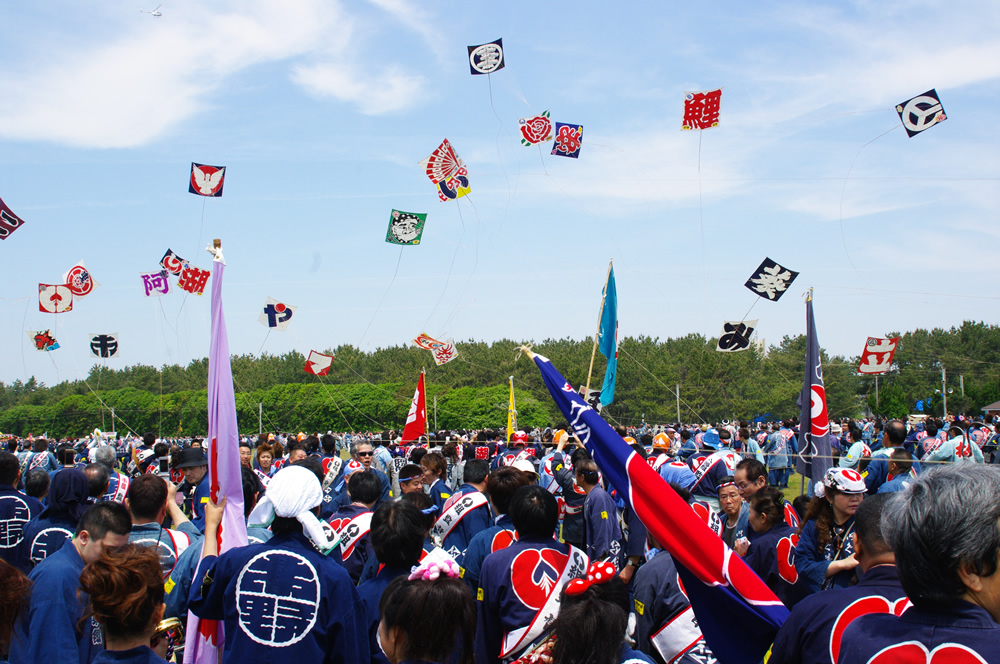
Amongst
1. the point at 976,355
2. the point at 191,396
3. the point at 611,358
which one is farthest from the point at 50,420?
the point at 976,355

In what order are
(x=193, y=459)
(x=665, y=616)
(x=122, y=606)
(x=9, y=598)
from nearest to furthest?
(x=9, y=598)
(x=122, y=606)
(x=665, y=616)
(x=193, y=459)

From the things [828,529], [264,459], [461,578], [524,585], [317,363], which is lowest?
[264,459]

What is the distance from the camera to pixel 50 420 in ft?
222

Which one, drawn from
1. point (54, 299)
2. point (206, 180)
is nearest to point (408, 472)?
point (206, 180)

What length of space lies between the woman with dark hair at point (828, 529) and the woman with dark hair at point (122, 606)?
361 centimetres

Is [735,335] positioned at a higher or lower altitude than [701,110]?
lower

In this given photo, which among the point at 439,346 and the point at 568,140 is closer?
the point at 568,140

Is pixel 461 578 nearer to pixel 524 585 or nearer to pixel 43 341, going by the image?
pixel 524 585

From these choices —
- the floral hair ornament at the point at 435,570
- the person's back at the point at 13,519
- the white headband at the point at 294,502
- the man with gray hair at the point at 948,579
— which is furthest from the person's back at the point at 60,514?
the man with gray hair at the point at 948,579

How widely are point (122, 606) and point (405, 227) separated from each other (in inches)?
645

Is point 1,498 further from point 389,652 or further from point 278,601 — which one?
point 389,652

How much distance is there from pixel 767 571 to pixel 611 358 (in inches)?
226

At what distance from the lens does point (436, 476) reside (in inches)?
338

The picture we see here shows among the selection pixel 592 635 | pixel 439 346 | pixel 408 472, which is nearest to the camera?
pixel 592 635
